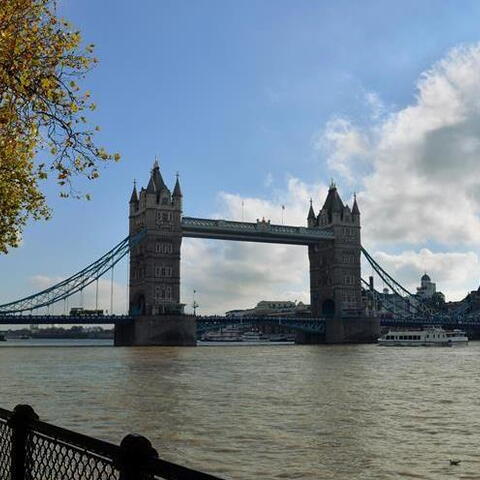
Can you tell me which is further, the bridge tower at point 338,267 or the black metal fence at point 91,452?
the bridge tower at point 338,267

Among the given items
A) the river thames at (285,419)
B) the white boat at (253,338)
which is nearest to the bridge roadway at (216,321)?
the river thames at (285,419)

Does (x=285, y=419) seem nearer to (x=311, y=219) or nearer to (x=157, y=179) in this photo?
(x=157, y=179)

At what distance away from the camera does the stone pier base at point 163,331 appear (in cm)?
9306

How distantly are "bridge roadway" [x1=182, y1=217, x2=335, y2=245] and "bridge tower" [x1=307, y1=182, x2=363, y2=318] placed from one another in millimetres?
3944

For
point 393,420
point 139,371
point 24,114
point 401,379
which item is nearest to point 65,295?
point 139,371

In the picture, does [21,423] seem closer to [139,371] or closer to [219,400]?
[219,400]

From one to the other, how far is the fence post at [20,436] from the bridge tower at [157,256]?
307 feet

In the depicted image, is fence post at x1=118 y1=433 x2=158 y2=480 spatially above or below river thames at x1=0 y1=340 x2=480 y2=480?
above

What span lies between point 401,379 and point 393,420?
54.4 feet

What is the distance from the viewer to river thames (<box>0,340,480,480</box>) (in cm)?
1317

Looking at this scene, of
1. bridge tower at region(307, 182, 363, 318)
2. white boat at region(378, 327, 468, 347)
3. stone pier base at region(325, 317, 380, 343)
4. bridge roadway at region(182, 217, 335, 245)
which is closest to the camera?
white boat at region(378, 327, 468, 347)

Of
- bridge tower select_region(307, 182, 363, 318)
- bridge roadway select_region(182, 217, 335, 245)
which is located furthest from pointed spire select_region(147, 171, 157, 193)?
bridge tower select_region(307, 182, 363, 318)

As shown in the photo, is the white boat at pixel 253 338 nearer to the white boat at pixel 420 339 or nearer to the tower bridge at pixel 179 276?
the tower bridge at pixel 179 276

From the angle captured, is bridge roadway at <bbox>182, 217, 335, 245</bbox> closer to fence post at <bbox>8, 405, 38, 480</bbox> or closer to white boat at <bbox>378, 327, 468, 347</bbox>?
white boat at <bbox>378, 327, 468, 347</bbox>
